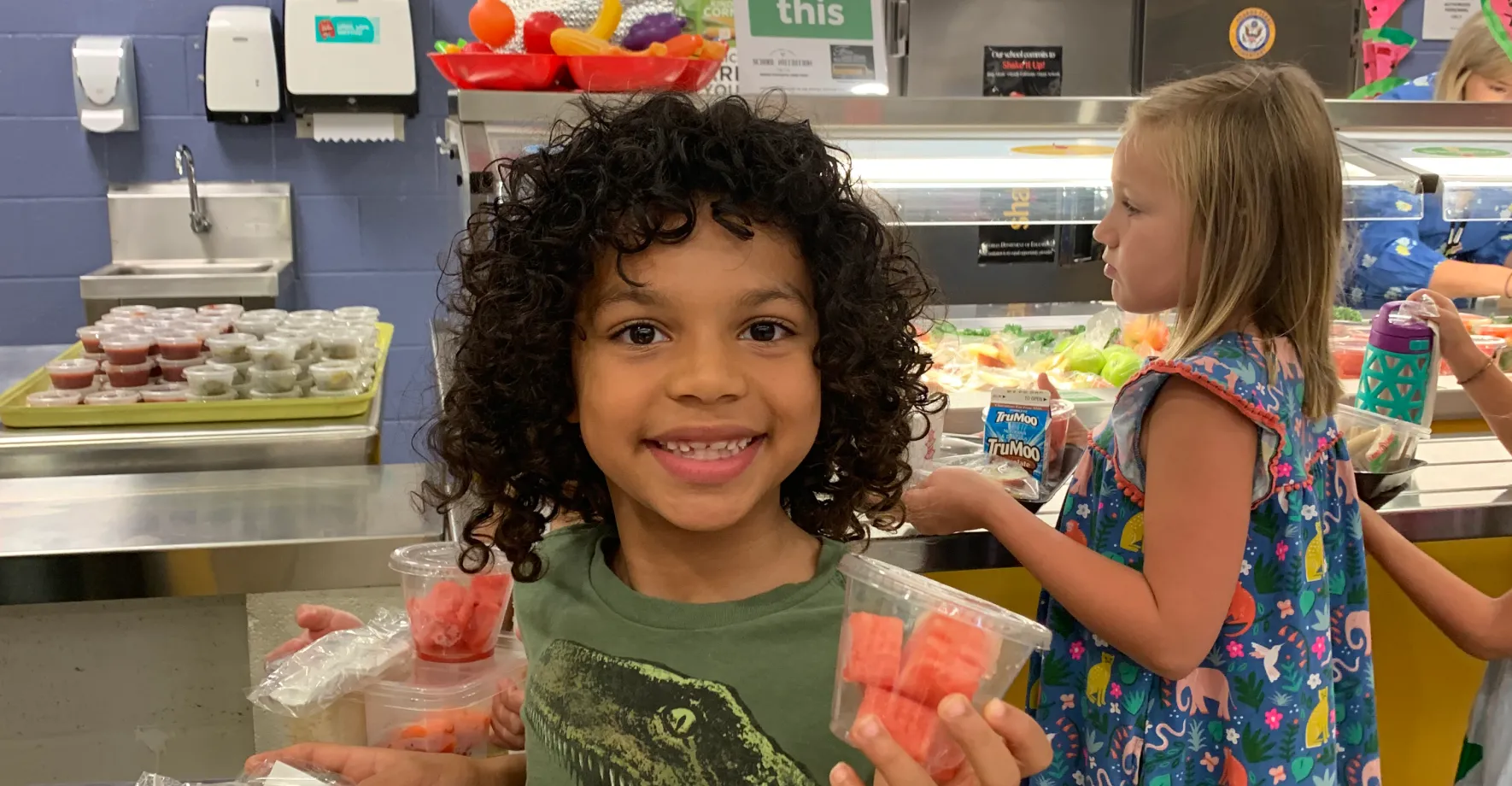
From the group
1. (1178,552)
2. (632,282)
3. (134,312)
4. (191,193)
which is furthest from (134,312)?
(1178,552)

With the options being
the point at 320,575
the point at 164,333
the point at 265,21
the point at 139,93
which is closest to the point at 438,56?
the point at 320,575

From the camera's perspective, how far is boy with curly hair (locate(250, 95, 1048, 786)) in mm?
1169

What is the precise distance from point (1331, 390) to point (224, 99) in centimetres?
435

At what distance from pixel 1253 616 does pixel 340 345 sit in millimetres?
2139

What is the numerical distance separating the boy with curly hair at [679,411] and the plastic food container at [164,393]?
1477 mm

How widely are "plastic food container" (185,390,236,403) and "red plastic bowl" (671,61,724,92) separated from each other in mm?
1219

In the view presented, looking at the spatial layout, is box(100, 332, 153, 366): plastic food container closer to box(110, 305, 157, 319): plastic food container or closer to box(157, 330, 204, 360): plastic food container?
box(157, 330, 204, 360): plastic food container

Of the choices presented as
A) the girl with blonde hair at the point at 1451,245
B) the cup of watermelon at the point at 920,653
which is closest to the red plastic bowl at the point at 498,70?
the cup of watermelon at the point at 920,653

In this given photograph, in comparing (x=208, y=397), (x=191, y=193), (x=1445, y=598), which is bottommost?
(x=1445, y=598)

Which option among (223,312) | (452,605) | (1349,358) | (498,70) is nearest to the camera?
Result: (452,605)

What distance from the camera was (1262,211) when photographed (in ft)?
5.43

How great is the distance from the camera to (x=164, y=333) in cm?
288

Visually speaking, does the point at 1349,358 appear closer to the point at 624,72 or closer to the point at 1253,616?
the point at 1253,616

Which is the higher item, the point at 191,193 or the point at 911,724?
the point at 191,193
